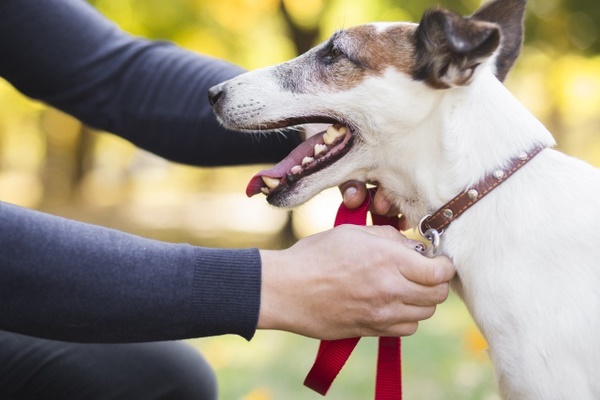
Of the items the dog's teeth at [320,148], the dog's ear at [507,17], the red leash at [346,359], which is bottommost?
the red leash at [346,359]

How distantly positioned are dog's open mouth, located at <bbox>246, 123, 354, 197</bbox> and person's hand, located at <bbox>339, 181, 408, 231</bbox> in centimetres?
9

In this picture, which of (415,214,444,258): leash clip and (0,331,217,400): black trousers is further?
(0,331,217,400): black trousers

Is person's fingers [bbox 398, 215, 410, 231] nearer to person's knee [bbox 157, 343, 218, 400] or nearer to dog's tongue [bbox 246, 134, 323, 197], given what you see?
dog's tongue [bbox 246, 134, 323, 197]

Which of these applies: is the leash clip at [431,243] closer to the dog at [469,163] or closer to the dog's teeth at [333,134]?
the dog at [469,163]

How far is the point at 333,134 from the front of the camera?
7.20 ft

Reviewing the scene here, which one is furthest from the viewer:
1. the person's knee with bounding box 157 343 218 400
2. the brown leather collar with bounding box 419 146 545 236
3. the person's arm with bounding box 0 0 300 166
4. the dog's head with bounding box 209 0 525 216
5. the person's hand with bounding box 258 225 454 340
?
the person's arm with bounding box 0 0 300 166

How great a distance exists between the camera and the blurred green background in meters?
3.97

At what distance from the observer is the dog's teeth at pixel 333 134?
7.14 ft

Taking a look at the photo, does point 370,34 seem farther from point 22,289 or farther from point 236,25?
point 236,25

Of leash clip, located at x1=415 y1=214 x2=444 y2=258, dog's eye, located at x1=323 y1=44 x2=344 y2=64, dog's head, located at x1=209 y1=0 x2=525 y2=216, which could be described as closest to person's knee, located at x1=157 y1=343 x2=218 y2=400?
dog's head, located at x1=209 y1=0 x2=525 y2=216

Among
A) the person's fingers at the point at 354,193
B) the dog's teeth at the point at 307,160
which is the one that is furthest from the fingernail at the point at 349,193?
the dog's teeth at the point at 307,160

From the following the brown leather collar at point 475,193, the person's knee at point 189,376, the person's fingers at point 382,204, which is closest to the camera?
the brown leather collar at point 475,193

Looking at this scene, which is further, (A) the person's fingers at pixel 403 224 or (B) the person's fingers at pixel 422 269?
(A) the person's fingers at pixel 403 224

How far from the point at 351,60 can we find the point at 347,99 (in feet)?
0.40
